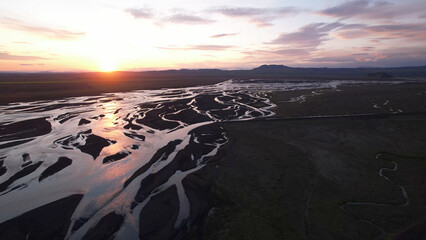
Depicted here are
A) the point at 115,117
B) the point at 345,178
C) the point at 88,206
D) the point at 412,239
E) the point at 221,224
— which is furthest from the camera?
the point at 115,117

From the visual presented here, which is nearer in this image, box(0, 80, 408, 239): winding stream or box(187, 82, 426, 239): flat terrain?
box(187, 82, 426, 239): flat terrain

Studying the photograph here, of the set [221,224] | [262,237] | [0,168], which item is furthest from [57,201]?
[262,237]

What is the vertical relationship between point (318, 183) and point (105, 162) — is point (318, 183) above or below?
above

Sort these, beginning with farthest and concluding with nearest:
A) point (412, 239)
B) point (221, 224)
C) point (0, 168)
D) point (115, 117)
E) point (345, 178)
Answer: point (115, 117)
point (0, 168)
point (345, 178)
point (221, 224)
point (412, 239)

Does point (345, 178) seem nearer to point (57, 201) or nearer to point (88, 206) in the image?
point (88, 206)

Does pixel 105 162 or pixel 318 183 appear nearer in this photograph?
pixel 318 183

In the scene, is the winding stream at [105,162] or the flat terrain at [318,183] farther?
the winding stream at [105,162]

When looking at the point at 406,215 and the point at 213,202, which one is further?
the point at 213,202
